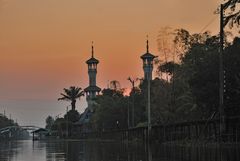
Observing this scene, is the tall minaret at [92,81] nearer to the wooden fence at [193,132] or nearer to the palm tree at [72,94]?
the palm tree at [72,94]

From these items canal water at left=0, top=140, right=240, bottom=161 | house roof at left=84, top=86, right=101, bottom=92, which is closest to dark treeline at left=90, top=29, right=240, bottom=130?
canal water at left=0, top=140, right=240, bottom=161

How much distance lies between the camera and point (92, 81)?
16512cm

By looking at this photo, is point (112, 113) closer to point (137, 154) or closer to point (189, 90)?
point (189, 90)

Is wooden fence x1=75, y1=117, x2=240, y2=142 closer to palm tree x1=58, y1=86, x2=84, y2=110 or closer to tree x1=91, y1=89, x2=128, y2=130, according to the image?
tree x1=91, y1=89, x2=128, y2=130

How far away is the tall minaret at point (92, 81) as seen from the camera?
16312 cm

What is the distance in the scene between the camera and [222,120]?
3819 cm

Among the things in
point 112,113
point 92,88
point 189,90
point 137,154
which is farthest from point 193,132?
point 92,88

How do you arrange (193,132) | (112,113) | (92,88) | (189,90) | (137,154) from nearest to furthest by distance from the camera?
(137,154), (193,132), (189,90), (112,113), (92,88)

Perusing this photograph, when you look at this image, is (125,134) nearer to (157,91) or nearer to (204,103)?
(157,91)

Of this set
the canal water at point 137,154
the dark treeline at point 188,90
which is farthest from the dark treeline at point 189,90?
the canal water at point 137,154

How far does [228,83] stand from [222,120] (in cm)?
849

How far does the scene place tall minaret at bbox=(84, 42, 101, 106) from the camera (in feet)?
535

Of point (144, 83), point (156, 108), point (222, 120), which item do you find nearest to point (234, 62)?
point (222, 120)

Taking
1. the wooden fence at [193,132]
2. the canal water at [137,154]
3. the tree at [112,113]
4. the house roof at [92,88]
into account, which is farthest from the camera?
the house roof at [92,88]
